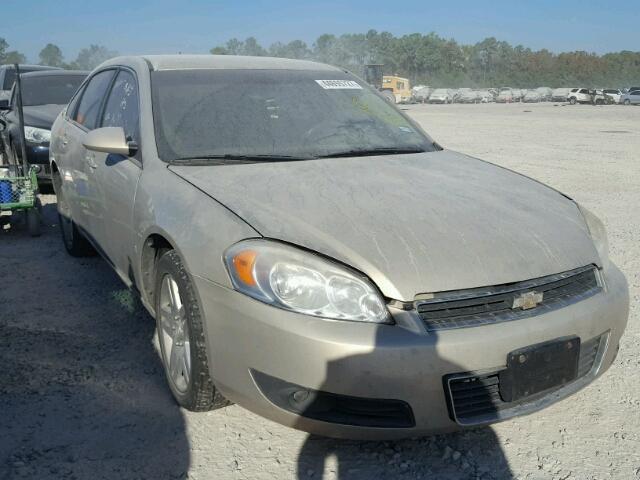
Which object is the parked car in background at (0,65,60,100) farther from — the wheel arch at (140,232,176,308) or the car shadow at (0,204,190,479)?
the wheel arch at (140,232,176,308)

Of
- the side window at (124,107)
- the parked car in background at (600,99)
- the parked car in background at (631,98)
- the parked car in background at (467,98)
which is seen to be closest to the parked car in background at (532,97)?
the parked car in background at (467,98)

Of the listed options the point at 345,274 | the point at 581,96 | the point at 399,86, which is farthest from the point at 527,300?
the point at 399,86

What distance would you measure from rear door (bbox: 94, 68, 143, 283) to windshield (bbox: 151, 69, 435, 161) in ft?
0.64

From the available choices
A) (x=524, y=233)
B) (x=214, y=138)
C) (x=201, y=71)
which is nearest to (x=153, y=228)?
(x=214, y=138)

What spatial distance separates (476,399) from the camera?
6.91ft

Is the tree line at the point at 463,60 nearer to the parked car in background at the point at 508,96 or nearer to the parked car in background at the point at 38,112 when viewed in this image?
the parked car in background at the point at 508,96

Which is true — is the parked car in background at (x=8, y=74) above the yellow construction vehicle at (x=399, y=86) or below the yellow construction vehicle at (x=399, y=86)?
below

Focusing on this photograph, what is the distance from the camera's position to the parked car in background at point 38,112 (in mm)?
7238

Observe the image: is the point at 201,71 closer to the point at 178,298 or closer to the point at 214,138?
the point at 214,138

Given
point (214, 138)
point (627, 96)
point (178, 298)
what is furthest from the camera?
point (627, 96)

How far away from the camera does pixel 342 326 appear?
2.01 m

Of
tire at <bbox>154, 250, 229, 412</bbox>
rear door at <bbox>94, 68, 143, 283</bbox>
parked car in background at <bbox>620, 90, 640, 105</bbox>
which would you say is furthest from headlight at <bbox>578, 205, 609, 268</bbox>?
parked car in background at <bbox>620, 90, 640, 105</bbox>

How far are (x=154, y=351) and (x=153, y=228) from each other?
2.75 ft

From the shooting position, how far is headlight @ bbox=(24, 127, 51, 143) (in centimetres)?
726
